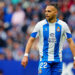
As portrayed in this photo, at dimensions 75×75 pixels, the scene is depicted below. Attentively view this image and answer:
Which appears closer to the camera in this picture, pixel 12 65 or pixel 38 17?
pixel 12 65

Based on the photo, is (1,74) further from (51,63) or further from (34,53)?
(51,63)

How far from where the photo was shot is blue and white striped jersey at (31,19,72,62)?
7766 millimetres

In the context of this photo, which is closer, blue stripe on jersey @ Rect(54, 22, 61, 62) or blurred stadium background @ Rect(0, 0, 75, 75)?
blue stripe on jersey @ Rect(54, 22, 61, 62)

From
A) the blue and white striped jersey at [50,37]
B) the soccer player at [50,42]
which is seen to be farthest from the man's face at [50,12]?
the blue and white striped jersey at [50,37]

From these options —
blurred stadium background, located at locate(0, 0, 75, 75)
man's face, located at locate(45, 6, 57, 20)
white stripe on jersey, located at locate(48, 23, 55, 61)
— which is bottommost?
white stripe on jersey, located at locate(48, 23, 55, 61)

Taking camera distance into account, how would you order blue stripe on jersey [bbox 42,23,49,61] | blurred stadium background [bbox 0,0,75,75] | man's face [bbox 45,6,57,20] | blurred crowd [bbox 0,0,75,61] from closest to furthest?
man's face [bbox 45,6,57,20], blue stripe on jersey [bbox 42,23,49,61], blurred stadium background [bbox 0,0,75,75], blurred crowd [bbox 0,0,75,61]

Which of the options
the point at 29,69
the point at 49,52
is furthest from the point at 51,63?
the point at 29,69

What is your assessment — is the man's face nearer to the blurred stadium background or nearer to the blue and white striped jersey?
the blue and white striped jersey

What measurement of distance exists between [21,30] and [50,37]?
5.91 m

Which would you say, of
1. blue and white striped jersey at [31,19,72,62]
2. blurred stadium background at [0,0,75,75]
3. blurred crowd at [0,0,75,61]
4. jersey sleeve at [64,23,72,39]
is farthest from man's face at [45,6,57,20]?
blurred crowd at [0,0,75,61]

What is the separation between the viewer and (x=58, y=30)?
7.80 meters

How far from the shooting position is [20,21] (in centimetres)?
1417

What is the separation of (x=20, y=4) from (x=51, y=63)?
7371 mm

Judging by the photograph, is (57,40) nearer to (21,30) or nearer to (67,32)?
(67,32)
